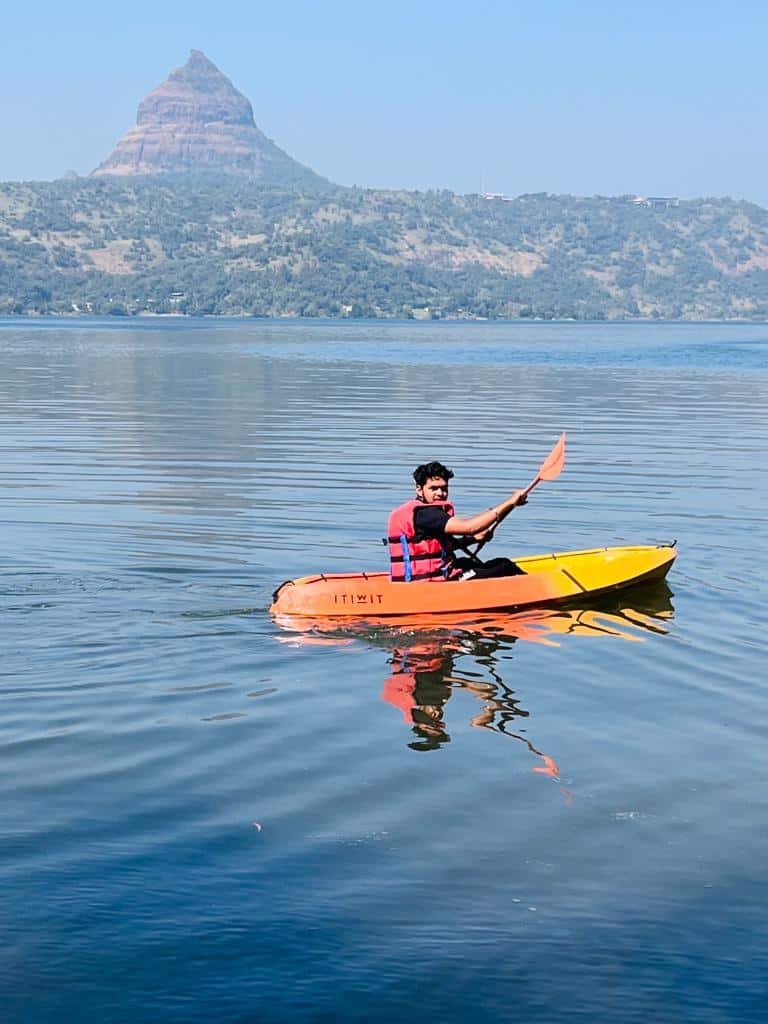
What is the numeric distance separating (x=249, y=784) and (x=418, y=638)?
4536mm

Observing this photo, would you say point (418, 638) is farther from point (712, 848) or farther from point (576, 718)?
point (712, 848)

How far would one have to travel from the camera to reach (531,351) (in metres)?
97.4

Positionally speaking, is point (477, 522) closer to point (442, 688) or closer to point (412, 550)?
point (412, 550)

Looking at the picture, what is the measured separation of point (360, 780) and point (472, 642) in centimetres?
429

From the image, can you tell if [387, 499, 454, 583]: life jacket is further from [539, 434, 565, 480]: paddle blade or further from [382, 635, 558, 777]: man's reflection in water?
[539, 434, 565, 480]: paddle blade

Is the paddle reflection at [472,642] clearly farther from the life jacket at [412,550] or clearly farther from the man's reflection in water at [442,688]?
the life jacket at [412,550]

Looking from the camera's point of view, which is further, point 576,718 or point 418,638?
point 418,638

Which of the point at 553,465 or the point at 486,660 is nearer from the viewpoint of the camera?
the point at 486,660

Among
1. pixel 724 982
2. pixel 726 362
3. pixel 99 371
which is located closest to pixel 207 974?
pixel 724 982

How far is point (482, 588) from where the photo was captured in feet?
47.3

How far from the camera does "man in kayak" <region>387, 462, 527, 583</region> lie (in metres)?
13.9

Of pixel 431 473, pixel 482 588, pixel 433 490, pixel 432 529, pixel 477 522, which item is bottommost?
pixel 482 588

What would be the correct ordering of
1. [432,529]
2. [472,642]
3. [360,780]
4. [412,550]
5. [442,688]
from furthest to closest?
[412,550]
[432,529]
[472,642]
[442,688]
[360,780]

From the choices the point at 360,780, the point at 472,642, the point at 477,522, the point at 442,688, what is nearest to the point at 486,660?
the point at 472,642
